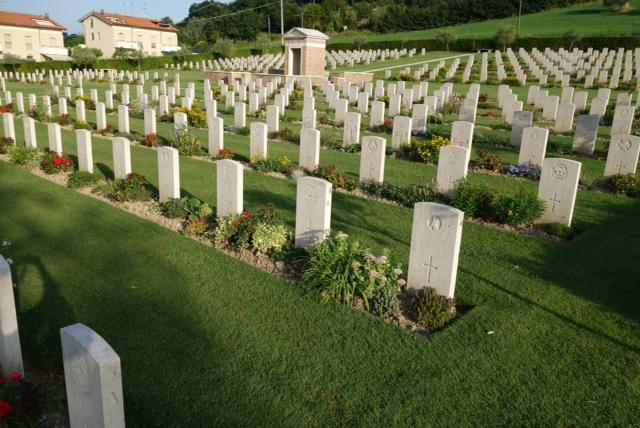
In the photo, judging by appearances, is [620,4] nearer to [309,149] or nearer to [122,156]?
[309,149]

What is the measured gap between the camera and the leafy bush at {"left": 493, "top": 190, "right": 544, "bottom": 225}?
820cm

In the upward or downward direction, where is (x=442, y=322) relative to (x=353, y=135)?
downward

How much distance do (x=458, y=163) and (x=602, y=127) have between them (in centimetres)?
1161

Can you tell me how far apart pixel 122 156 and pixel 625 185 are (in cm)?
1002

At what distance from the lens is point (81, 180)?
1052 cm

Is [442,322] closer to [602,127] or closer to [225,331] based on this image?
[225,331]

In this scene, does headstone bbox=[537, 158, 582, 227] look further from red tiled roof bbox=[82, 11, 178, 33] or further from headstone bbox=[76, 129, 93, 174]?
red tiled roof bbox=[82, 11, 178, 33]

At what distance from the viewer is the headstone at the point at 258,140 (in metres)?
12.4

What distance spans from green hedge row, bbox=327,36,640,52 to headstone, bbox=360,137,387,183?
1646 inches

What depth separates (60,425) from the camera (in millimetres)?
3994

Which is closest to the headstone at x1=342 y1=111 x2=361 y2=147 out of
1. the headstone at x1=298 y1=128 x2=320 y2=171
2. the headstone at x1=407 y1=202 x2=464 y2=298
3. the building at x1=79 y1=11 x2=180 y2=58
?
the headstone at x1=298 y1=128 x2=320 y2=171

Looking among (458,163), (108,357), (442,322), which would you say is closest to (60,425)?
(108,357)

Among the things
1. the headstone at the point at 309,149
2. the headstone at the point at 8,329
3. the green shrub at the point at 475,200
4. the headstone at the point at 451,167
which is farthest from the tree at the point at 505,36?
the headstone at the point at 8,329

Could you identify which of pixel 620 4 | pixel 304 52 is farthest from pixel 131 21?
pixel 620 4
